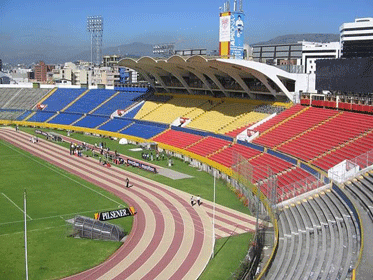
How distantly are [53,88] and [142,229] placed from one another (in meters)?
67.6

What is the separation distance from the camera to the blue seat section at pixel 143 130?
59781 mm

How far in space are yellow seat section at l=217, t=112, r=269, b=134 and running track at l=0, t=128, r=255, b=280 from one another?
1437 cm

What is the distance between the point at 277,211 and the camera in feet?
88.1

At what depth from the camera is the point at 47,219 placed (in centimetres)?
2811

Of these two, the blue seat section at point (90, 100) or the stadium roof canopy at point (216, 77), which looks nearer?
the stadium roof canopy at point (216, 77)

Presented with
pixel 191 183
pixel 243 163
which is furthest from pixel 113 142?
pixel 243 163

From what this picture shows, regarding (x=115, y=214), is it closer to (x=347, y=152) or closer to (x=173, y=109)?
(x=347, y=152)

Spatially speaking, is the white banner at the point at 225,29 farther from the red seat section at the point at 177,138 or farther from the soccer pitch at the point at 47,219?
the soccer pitch at the point at 47,219

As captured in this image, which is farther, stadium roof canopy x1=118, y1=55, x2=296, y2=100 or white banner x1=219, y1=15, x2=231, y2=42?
white banner x1=219, y1=15, x2=231, y2=42

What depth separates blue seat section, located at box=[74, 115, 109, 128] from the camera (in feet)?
230

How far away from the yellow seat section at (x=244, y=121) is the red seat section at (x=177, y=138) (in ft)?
10.2

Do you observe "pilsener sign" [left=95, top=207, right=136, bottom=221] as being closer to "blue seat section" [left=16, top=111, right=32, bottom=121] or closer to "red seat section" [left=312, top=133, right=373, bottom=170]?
"red seat section" [left=312, top=133, right=373, bottom=170]

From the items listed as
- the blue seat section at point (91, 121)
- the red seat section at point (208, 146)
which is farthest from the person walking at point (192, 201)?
the blue seat section at point (91, 121)

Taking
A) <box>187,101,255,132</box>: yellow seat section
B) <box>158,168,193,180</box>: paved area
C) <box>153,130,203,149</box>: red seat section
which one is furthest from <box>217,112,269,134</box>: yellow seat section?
<box>158,168,193,180</box>: paved area
